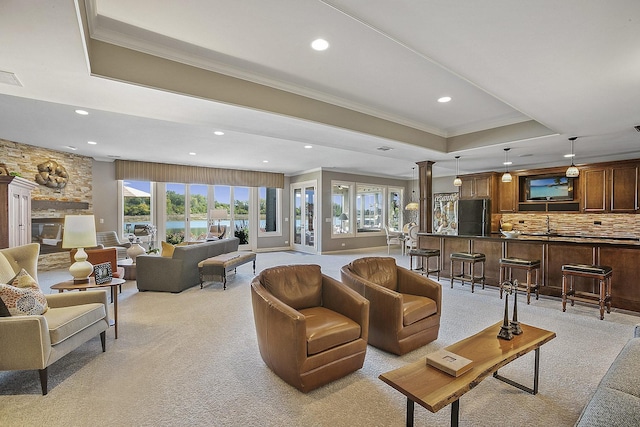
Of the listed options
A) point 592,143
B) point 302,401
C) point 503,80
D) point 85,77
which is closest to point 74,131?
point 85,77

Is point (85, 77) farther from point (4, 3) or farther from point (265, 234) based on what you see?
point (265, 234)

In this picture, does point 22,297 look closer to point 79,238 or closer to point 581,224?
point 79,238

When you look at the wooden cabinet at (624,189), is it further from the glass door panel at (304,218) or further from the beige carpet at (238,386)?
the glass door panel at (304,218)

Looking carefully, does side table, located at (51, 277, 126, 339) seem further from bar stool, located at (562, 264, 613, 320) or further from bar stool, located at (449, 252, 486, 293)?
bar stool, located at (562, 264, 613, 320)

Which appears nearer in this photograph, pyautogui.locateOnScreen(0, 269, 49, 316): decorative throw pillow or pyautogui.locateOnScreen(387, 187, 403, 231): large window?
pyautogui.locateOnScreen(0, 269, 49, 316): decorative throw pillow

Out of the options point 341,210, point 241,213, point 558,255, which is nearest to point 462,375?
point 558,255

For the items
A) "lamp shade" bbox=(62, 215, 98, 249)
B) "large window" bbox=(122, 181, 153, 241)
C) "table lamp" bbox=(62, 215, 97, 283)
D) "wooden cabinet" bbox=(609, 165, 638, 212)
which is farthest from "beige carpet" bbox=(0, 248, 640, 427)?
"large window" bbox=(122, 181, 153, 241)

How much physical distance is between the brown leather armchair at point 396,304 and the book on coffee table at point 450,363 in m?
0.82

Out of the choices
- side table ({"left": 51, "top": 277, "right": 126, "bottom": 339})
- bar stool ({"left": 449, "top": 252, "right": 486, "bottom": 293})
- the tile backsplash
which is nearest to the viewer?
side table ({"left": 51, "top": 277, "right": 126, "bottom": 339})

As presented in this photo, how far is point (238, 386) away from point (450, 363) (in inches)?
60.8

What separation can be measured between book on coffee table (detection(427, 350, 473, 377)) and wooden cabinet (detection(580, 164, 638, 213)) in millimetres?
7355

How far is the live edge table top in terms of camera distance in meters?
1.47

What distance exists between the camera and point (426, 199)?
21.6 feet

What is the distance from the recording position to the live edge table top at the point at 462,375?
58.0 inches
